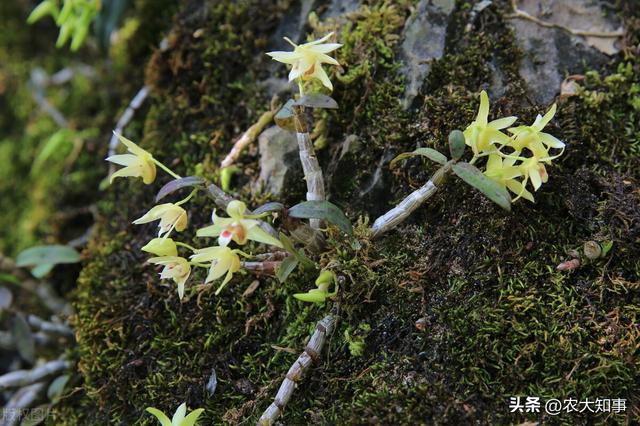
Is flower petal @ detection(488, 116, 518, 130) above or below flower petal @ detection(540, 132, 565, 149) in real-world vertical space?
above

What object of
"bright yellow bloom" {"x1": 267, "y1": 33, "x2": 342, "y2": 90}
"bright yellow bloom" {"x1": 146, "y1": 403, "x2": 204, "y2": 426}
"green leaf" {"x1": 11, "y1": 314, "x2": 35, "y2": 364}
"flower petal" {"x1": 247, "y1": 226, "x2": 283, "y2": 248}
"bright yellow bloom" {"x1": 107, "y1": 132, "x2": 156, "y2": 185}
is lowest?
"green leaf" {"x1": 11, "y1": 314, "x2": 35, "y2": 364}

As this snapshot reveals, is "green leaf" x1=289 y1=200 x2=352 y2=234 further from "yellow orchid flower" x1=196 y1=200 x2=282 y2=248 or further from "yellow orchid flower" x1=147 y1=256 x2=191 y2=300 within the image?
"yellow orchid flower" x1=147 y1=256 x2=191 y2=300

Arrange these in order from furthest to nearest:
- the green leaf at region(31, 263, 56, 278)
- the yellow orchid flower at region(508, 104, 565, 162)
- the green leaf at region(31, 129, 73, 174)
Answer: the green leaf at region(31, 129, 73, 174) → the green leaf at region(31, 263, 56, 278) → the yellow orchid flower at region(508, 104, 565, 162)

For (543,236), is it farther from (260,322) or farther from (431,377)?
(260,322)

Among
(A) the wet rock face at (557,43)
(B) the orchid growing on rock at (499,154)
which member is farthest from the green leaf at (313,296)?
(A) the wet rock face at (557,43)

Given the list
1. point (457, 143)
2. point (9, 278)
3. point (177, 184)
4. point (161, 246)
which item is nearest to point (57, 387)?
point (9, 278)

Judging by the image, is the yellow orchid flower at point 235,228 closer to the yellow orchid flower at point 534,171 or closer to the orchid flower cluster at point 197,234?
the orchid flower cluster at point 197,234

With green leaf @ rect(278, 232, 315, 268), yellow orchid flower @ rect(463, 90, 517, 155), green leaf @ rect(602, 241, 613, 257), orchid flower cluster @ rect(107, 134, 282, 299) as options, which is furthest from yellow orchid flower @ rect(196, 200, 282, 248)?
green leaf @ rect(602, 241, 613, 257)
